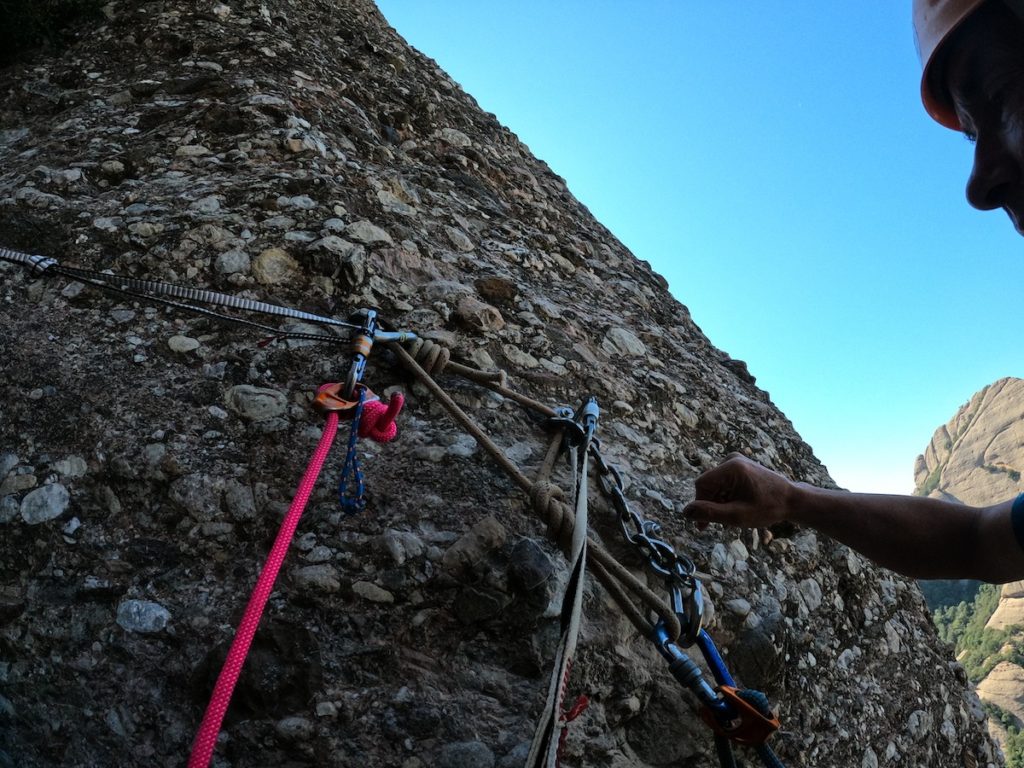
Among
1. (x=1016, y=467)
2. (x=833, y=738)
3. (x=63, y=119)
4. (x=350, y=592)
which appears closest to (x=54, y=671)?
(x=350, y=592)

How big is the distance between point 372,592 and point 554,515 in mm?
520

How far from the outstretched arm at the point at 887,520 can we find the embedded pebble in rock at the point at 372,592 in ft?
2.89

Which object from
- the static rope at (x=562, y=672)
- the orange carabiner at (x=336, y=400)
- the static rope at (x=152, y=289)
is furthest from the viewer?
the static rope at (x=152, y=289)

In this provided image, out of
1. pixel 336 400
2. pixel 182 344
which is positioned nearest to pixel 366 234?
pixel 182 344

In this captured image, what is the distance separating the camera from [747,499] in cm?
191

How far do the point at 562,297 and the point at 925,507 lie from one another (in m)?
1.82

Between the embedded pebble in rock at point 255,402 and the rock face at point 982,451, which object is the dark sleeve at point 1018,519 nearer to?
the embedded pebble in rock at point 255,402

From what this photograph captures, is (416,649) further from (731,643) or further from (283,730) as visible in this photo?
(731,643)

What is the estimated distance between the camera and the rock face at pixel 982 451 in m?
93.8

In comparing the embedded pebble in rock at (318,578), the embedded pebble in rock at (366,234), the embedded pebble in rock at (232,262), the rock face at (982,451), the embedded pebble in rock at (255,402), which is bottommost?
the embedded pebble in rock at (318,578)

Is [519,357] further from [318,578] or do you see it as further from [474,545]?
[318,578]

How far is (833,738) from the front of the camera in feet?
6.83

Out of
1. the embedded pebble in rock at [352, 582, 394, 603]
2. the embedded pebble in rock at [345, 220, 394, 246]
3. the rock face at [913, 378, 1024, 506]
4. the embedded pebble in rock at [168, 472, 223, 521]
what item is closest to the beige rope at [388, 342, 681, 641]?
the embedded pebble in rock at [352, 582, 394, 603]

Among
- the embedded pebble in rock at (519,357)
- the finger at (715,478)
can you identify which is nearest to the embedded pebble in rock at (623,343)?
the embedded pebble in rock at (519,357)
